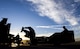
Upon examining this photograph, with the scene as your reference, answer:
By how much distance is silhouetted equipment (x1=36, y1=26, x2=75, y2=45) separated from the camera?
30.2m

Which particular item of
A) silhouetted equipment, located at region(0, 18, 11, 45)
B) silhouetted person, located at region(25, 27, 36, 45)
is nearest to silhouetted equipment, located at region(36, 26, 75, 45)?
silhouetted person, located at region(25, 27, 36, 45)

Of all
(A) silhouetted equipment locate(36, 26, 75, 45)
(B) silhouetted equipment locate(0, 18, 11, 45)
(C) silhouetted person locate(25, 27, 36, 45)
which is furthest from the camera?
(C) silhouetted person locate(25, 27, 36, 45)

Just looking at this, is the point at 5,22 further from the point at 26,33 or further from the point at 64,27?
the point at 64,27

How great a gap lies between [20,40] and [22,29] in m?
2.93

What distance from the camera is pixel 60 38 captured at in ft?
102

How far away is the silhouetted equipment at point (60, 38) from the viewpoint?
99.2 feet

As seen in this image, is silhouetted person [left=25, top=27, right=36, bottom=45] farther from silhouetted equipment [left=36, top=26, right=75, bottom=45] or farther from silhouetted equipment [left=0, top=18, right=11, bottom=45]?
silhouetted equipment [left=0, top=18, right=11, bottom=45]

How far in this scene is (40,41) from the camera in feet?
105

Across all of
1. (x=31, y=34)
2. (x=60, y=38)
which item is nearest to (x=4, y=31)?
(x=31, y=34)

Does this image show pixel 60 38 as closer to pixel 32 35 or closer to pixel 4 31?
pixel 32 35

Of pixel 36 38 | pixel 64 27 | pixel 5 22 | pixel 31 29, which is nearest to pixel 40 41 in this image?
pixel 36 38

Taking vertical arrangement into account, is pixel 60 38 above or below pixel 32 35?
below

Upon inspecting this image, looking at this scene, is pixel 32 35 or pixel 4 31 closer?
pixel 4 31

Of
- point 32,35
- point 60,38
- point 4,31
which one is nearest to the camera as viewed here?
point 4,31
